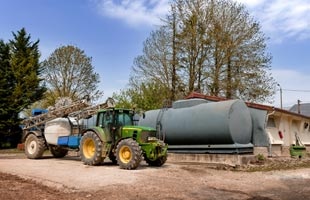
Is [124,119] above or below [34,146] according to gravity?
above

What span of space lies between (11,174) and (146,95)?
2214cm

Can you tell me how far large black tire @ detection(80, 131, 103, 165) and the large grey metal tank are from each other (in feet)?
16.9

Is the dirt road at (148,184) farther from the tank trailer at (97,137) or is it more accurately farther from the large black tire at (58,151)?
the large black tire at (58,151)

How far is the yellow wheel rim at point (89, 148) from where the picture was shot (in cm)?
1698

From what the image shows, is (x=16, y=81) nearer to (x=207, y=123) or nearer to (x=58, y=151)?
(x=58, y=151)

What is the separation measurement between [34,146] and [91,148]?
4386 mm

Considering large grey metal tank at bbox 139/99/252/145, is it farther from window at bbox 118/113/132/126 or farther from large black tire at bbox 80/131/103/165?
large black tire at bbox 80/131/103/165

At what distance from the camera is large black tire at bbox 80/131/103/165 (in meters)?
16.2

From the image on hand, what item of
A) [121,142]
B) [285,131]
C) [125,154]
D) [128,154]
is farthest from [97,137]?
[285,131]

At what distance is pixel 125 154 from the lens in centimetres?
1563

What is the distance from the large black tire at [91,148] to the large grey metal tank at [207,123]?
16.9 feet

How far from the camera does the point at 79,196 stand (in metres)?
9.44

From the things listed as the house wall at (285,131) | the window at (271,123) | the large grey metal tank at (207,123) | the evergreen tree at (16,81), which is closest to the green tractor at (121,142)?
the large grey metal tank at (207,123)

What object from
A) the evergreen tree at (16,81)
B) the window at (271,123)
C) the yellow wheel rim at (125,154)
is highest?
the evergreen tree at (16,81)
